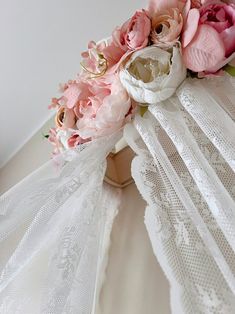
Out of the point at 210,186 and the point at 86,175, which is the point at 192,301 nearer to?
the point at 210,186

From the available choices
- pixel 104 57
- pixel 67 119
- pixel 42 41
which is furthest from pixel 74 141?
pixel 42 41

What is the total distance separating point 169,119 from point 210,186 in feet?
0.42

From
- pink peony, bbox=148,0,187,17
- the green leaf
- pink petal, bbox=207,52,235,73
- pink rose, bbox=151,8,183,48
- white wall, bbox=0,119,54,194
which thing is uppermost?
pink peony, bbox=148,0,187,17

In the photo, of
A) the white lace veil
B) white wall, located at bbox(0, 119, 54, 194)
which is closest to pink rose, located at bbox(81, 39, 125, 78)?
the white lace veil

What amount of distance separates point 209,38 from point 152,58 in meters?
0.08

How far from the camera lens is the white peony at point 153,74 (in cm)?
50

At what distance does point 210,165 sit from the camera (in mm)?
439

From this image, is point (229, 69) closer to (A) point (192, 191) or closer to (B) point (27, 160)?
(A) point (192, 191)

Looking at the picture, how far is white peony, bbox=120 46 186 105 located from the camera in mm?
503

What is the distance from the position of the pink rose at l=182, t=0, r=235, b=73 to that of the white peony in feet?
0.06

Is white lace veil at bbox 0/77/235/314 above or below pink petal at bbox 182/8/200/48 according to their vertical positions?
below

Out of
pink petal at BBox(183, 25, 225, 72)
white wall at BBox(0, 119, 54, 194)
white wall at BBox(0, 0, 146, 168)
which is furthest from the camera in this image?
white wall at BBox(0, 119, 54, 194)

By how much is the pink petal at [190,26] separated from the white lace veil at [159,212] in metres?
0.06

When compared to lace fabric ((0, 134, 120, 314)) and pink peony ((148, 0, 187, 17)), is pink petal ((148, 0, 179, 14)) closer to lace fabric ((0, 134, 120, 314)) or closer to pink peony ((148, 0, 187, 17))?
pink peony ((148, 0, 187, 17))
